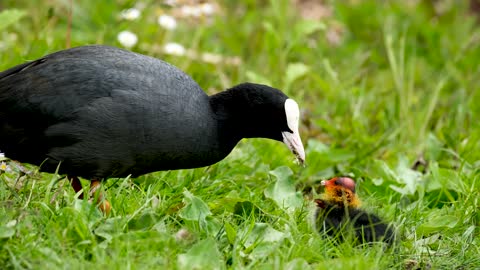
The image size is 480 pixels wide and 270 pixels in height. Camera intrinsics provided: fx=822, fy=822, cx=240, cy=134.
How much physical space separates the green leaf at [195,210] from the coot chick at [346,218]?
596 millimetres

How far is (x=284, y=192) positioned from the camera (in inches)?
186

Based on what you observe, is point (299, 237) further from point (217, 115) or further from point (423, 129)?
point (423, 129)

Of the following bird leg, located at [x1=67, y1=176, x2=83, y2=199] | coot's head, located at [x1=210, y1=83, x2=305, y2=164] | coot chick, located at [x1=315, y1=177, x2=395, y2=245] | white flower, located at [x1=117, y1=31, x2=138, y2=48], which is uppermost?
white flower, located at [x1=117, y1=31, x2=138, y2=48]

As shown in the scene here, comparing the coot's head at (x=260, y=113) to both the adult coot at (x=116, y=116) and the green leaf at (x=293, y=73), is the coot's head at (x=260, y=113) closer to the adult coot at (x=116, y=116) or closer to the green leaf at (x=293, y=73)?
the adult coot at (x=116, y=116)

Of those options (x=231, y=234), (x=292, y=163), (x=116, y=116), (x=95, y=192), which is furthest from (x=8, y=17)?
(x=231, y=234)

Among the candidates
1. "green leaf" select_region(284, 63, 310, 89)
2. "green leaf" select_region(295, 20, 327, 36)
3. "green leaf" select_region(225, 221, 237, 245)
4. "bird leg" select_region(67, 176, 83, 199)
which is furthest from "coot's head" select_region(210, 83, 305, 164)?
"green leaf" select_region(295, 20, 327, 36)

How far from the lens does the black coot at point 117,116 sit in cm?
420

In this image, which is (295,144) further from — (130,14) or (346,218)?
(130,14)

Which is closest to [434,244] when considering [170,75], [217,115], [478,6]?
[217,115]

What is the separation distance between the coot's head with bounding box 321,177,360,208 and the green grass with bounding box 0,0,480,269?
0.52ft

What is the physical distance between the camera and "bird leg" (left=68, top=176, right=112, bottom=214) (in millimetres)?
3995

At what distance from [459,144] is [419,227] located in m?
1.63

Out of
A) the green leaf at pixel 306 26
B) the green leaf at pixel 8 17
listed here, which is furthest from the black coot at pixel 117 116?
the green leaf at pixel 306 26

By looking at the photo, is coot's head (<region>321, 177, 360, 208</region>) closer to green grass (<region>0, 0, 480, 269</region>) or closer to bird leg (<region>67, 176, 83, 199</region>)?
green grass (<region>0, 0, 480, 269</region>)
